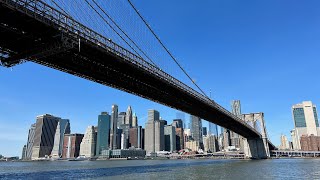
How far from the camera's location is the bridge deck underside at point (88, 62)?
2327 centimetres

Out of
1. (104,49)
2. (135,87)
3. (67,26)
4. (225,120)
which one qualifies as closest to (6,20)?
(67,26)

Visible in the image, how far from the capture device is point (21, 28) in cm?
2361

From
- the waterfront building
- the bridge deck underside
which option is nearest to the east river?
the bridge deck underside

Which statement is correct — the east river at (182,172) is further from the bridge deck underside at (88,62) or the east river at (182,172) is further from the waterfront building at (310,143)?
the waterfront building at (310,143)

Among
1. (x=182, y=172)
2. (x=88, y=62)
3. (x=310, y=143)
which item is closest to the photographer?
(x=88, y=62)

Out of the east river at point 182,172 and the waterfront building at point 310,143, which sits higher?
the waterfront building at point 310,143

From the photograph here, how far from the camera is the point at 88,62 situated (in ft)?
107

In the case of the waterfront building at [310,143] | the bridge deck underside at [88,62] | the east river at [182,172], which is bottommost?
the east river at [182,172]

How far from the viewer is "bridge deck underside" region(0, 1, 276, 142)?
916 inches

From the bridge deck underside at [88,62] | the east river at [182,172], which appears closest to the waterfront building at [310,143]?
the east river at [182,172]

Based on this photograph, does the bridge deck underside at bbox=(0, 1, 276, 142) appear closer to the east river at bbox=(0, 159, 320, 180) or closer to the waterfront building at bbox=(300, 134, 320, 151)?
the east river at bbox=(0, 159, 320, 180)

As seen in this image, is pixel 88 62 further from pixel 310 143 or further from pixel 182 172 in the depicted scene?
pixel 310 143

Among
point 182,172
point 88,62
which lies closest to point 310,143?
point 182,172

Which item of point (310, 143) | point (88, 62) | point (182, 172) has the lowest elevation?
point (182, 172)
